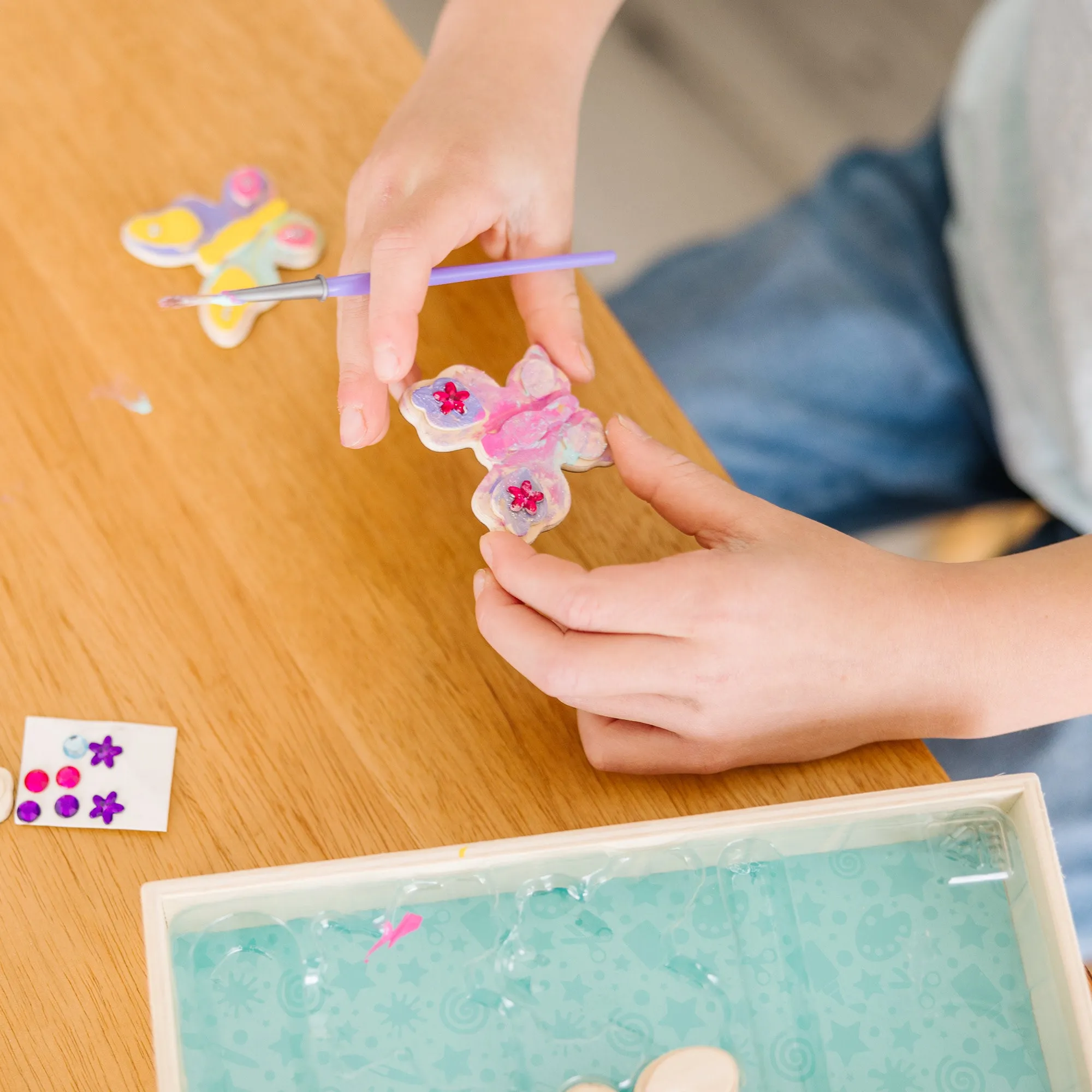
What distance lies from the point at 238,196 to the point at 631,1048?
2.01 feet

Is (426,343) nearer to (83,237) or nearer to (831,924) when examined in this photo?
Answer: (83,237)

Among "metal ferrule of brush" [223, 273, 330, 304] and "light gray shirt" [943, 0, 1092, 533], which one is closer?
"metal ferrule of brush" [223, 273, 330, 304]

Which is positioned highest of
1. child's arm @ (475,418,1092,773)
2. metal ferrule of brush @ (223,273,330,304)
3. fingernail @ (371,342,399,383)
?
metal ferrule of brush @ (223,273,330,304)

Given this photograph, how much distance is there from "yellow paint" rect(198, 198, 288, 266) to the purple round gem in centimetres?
37

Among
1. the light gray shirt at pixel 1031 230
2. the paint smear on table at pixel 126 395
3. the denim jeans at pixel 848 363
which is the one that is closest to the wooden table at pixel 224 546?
the paint smear on table at pixel 126 395

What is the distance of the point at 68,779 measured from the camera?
0.60 m

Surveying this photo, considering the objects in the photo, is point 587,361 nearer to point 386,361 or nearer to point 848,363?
point 386,361

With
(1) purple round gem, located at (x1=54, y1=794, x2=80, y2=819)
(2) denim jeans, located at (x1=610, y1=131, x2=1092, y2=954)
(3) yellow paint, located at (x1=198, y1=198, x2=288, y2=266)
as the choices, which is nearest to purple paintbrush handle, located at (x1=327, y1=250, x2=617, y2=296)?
(3) yellow paint, located at (x1=198, y1=198, x2=288, y2=266)

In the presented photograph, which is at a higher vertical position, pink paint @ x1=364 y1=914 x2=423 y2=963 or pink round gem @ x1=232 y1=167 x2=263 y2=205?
pink round gem @ x1=232 y1=167 x2=263 y2=205

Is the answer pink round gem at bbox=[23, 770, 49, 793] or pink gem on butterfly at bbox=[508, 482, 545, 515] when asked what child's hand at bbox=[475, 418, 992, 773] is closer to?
pink gem on butterfly at bbox=[508, 482, 545, 515]

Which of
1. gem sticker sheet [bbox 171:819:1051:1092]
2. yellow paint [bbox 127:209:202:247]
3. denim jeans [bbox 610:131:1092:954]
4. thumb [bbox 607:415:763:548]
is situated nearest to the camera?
gem sticker sheet [bbox 171:819:1051:1092]

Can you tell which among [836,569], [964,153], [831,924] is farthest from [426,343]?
[964,153]

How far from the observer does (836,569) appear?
1.99 feet

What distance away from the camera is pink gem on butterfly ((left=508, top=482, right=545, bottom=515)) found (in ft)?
2.14
